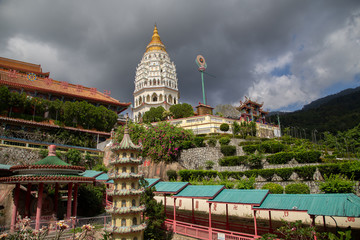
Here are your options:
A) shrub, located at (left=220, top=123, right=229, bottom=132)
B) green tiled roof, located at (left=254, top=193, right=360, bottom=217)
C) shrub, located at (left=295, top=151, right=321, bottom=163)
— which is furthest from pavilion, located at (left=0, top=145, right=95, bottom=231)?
shrub, located at (left=220, top=123, right=229, bottom=132)

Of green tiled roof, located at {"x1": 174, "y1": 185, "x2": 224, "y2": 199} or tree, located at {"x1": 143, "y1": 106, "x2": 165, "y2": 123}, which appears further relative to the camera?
tree, located at {"x1": 143, "y1": 106, "x2": 165, "y2": 123}

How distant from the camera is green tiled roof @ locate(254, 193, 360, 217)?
39.4ft

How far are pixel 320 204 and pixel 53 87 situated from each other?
51.6 metres

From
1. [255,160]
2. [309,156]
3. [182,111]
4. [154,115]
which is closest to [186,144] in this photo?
[255,160]

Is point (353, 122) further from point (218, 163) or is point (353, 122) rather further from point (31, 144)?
point (31, 144)

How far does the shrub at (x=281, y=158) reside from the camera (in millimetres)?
27272

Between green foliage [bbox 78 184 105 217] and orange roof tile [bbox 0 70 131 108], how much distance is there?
31.0 meters

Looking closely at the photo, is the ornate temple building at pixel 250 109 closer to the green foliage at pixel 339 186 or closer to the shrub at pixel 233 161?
the shrub at pixel 233 161

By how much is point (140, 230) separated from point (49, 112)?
3973cm

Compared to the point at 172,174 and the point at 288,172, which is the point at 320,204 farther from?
the point at 172,174

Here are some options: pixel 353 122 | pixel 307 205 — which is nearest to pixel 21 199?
pixel 307 205

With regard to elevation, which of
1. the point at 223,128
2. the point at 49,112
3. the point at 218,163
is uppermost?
the point at 49,112

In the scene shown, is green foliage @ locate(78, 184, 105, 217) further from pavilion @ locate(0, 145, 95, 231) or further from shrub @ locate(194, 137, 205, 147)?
shrub @ locate(194, 137, 205, 147)

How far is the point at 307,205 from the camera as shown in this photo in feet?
43.1
